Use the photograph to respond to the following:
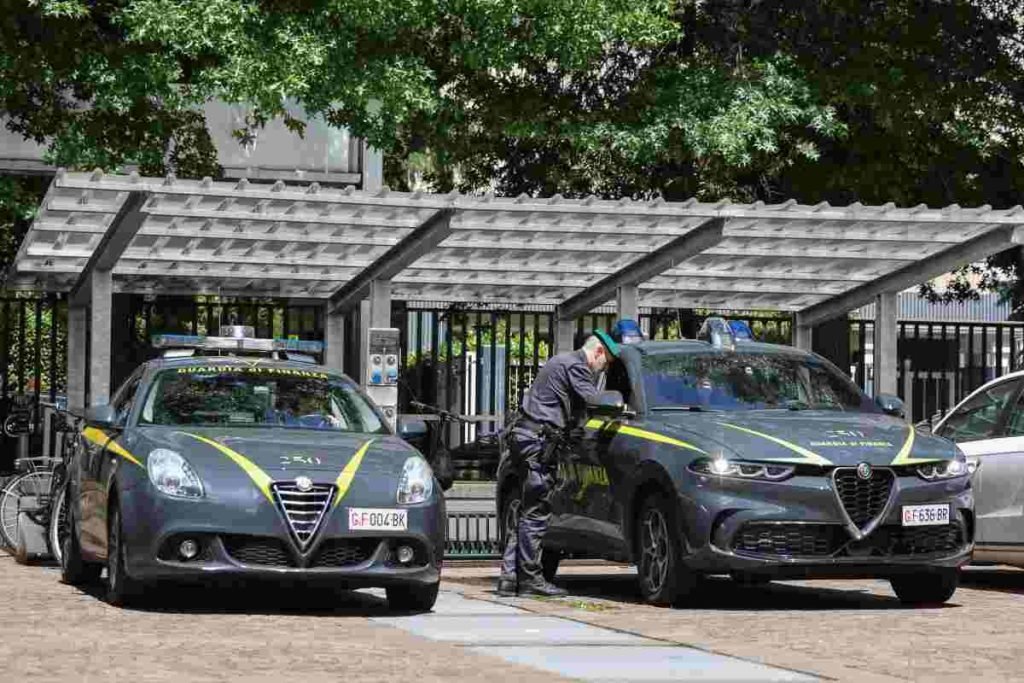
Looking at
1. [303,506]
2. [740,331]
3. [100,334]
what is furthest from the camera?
[100,334]

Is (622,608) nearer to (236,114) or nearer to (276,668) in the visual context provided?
(276,668)

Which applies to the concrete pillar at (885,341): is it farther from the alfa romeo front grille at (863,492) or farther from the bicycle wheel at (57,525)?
the bicycle wheel at (57,525)

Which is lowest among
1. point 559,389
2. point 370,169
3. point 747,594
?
point 747,594

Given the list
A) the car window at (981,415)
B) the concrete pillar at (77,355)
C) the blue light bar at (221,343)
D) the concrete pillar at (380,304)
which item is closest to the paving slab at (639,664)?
the blue light bar at (221,343)

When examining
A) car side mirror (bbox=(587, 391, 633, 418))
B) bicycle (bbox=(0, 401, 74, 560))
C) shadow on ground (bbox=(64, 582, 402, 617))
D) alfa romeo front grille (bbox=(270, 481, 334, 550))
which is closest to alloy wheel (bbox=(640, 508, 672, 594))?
car side mirror (bbox=(587, 391, 633, 418))

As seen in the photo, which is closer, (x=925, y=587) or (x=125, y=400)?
(x=925, y=587)

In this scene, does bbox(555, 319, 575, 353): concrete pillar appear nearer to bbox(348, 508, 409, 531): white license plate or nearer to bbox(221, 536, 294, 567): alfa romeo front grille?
bbox(348, 508, 409, 531): white license plate

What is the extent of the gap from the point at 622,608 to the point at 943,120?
16938 millimetres

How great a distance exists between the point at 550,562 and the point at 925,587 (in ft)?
9.85

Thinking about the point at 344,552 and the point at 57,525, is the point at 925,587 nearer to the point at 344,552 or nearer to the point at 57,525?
the point at 344,552

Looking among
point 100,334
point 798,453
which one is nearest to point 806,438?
point 798,453

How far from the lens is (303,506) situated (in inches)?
484

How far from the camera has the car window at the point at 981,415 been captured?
51.6ft

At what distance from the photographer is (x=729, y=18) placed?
2962cm
